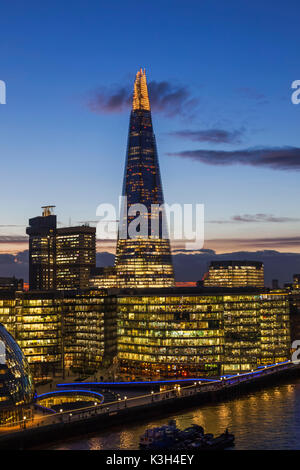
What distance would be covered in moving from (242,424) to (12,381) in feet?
141

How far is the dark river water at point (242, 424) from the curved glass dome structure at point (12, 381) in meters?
9.47

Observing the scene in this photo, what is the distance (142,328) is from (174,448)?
252ft

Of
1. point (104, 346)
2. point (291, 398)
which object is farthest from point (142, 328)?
point (291, 398)

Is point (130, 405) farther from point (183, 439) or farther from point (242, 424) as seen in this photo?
point (183, 439)

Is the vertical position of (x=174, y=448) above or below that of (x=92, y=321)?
below

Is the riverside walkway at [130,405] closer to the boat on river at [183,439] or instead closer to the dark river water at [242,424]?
the dark river water at [242,424]

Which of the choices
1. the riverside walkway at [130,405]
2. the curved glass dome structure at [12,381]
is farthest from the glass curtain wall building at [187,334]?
the curved glass dome structure at [12,381]

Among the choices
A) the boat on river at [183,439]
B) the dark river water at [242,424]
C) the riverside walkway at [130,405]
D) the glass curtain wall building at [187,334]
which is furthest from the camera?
the glass curtain wall building at [187,334]

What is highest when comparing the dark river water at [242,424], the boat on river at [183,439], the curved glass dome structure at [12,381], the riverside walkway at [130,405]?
the curved glass dome structure at [12,381]

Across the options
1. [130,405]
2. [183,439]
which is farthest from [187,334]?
[183,439]

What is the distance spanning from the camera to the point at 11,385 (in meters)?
110

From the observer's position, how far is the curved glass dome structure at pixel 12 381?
10831cm

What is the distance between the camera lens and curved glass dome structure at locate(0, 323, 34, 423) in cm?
10831
